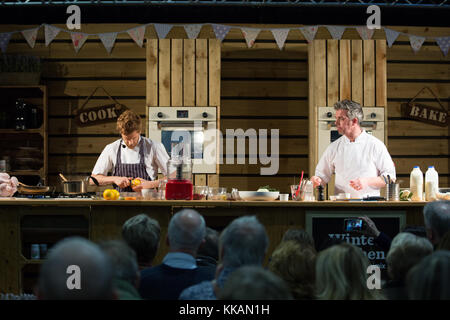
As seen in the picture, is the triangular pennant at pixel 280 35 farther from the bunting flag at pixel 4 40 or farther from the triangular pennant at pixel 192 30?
the bunting flag at pixel 4 40

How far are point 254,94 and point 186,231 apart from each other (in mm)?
5071

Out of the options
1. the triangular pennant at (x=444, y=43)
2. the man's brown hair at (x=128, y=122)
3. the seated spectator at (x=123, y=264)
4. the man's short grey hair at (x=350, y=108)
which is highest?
the triangular pennant at (x=444, y=43)

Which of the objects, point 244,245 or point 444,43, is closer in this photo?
point 244,245

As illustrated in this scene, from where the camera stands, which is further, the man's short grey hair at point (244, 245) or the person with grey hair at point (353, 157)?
the person with grey hair at point (353, 157)

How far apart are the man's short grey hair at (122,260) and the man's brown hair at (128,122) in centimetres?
315

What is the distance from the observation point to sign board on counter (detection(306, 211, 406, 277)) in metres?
3.89

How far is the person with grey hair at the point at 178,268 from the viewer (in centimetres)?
218

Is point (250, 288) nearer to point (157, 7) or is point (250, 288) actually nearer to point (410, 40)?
point (157, 7)

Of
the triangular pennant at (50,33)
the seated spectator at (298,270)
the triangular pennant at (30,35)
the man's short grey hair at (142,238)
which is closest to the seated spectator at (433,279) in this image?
the seated spectator at (298,270)

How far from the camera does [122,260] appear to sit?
179 cm

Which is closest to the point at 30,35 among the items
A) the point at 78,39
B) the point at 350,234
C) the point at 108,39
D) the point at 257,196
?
the point at 78,39

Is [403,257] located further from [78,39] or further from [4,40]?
[4,40]
